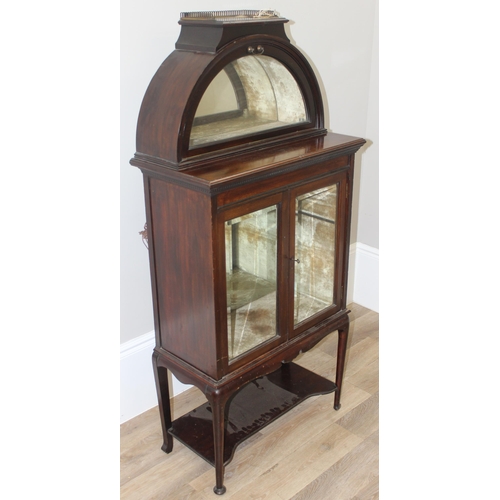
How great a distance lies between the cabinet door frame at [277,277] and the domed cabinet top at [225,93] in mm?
176

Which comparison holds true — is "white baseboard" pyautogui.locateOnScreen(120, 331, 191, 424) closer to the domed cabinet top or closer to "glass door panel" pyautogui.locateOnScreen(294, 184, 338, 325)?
"glass door panel" pyautogui.locateOnScreen(294, 184, 338, 325)

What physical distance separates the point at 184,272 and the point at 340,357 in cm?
83

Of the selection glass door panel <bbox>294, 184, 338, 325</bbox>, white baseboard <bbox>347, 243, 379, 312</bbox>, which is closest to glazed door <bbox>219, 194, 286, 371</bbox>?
glass door panel <bbox>294, 184, 338, 325</bbox>

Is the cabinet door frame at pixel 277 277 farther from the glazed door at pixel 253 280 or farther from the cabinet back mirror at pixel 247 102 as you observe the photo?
the cabinet back mirror at pixel 247 102

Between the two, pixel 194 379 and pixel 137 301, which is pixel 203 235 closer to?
pixel 194 379

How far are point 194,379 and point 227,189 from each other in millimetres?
654

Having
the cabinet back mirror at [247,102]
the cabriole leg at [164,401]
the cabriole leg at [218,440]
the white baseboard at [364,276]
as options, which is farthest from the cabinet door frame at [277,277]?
the white baseboard at [364,276]

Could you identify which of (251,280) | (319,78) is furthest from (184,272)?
(319,78)

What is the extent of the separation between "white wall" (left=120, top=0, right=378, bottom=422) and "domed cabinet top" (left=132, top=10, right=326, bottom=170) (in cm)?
17

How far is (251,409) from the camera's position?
225cm

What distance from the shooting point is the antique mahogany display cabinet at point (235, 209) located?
1.67 meters

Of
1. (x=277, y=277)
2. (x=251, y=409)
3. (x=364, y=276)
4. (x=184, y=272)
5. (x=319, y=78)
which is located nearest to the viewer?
(x=184, y=272)

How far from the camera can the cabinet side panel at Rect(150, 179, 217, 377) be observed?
66.2 inches

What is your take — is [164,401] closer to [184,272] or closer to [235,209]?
[184,272]
